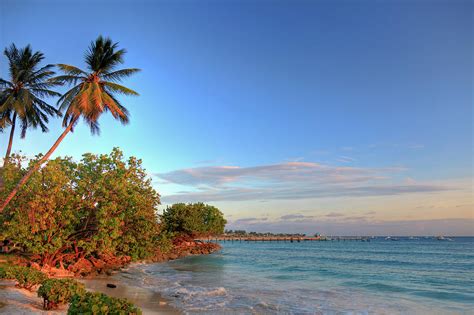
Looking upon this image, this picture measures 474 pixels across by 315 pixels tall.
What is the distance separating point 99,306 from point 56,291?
169 inches

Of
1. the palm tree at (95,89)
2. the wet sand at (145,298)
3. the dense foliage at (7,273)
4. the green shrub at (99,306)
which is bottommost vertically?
the wet sand at (145,298)

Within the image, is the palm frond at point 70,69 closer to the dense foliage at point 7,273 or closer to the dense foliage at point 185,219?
the dense foliage at point 7,273

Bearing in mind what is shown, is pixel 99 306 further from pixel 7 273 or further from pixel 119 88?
pixel 119 88

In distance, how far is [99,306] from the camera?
25.8 feet

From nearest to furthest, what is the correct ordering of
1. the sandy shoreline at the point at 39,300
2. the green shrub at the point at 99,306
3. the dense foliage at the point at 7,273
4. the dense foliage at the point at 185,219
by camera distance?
1. the green shrub at the point at 99,306
2. the sandy shoreline at the point at 39,300
3. the dense foliage at the point at 7,273
4. the dense foliage at the point at 185,219

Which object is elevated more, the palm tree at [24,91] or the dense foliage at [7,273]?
the palm tree at [24,91]

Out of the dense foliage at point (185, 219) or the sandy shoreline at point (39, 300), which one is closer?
the sandy shoreline at point (39, 300)

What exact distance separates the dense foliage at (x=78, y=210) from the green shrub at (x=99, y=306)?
46.6ft

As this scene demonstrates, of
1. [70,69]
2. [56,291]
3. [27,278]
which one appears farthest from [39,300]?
[70,69]

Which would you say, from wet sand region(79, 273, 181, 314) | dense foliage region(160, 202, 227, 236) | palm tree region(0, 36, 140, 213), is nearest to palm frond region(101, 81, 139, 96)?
palm tree region(0, 36, 140, 213)

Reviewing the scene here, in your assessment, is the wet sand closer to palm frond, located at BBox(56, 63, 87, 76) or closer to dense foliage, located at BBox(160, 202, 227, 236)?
palm frond, located at BBox(56, 63, 87, 76)

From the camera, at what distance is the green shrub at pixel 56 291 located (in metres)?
11.0

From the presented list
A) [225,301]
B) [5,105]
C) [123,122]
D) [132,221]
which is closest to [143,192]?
[132,221]

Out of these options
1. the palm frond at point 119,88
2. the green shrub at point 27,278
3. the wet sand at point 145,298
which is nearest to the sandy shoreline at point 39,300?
the wet sand at point 145,298
